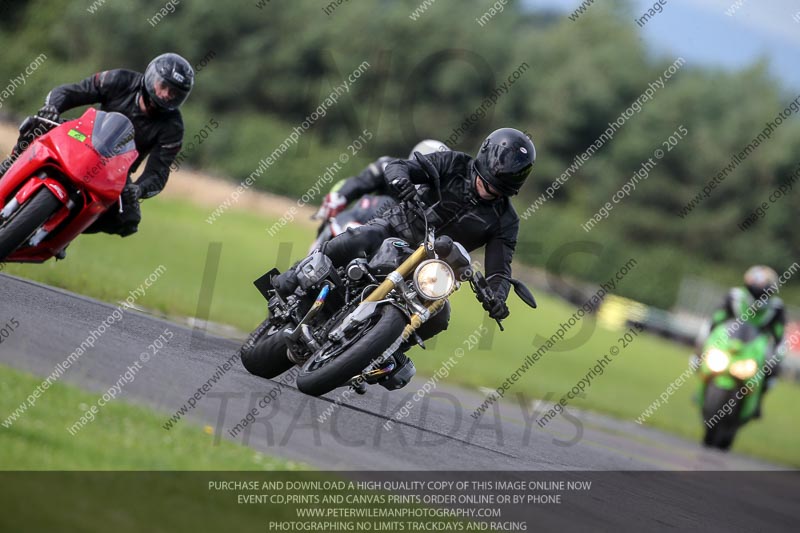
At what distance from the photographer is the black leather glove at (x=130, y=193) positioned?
8880mm

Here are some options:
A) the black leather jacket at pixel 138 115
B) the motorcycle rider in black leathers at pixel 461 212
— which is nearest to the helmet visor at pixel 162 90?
the black leather jacket at pixel 138 115

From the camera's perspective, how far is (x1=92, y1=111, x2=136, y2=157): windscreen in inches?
328

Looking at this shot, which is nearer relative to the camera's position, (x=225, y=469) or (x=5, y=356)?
(x=225, y=469)

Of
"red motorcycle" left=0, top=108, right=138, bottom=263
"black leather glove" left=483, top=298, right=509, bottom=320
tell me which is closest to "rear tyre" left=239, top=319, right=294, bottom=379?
"black leather glove" left=483, top=298, right=509, bottom=320

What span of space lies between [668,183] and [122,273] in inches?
2039

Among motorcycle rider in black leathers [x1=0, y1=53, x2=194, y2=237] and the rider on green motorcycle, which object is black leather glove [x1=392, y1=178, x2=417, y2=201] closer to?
motorcycle rider in black leathers [x1=0, y1=53, x2=194, y2=237]

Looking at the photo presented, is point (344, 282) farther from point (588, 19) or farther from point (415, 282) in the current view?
point (588, 19)

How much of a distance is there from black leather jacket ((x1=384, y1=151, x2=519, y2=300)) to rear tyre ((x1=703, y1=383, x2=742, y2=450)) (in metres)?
6.61

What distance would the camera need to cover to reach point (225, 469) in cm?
536

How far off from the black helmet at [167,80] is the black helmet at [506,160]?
8.59 feet
